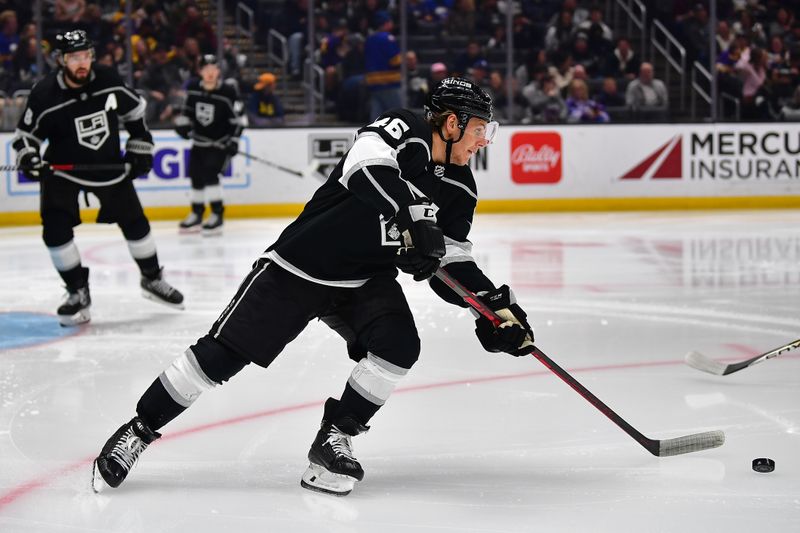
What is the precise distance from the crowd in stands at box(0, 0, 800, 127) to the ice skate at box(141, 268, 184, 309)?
4744 millimetres

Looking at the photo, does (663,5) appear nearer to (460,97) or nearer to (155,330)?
(155,330)

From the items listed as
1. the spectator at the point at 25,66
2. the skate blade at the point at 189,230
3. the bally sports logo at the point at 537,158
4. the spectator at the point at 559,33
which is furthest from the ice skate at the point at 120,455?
the spectator at the point at 559,33

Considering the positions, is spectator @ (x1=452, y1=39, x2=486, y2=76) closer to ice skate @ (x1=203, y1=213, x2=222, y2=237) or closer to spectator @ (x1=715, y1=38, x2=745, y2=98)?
spectator @ (x1=715, y1=38, x2=745, y2=98)

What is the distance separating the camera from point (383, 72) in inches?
408

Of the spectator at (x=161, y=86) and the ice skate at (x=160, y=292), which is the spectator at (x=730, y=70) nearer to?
the spectator at (x=161, y=86)

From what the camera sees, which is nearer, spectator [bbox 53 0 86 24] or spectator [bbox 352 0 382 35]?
spectator [bbox 53 0 86 24]

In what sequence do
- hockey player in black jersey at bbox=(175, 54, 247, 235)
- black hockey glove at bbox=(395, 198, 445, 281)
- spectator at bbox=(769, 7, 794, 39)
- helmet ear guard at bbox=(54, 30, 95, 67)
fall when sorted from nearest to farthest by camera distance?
black hockey glove at bbox=(395, 198, 445, 281)
helmet ear guard at bbox=(54, 30, 95, 67)
hockey player in black jersey at bbox=(175, 54, 247, 235)
spectator at bbox=(769, 7, 794, 39)

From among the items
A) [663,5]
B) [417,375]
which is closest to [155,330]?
[417,375]

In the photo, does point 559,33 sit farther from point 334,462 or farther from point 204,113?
point 334,462

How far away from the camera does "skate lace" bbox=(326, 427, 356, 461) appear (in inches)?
108

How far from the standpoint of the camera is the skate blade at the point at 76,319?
5.14 m

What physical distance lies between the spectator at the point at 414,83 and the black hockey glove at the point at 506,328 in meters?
7.57

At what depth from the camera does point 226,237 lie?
8.65 m

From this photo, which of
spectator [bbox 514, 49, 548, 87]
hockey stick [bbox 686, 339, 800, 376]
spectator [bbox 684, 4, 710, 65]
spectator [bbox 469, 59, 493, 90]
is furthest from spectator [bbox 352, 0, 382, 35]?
hockey stick [bbox 686, 339, 800, 376]
